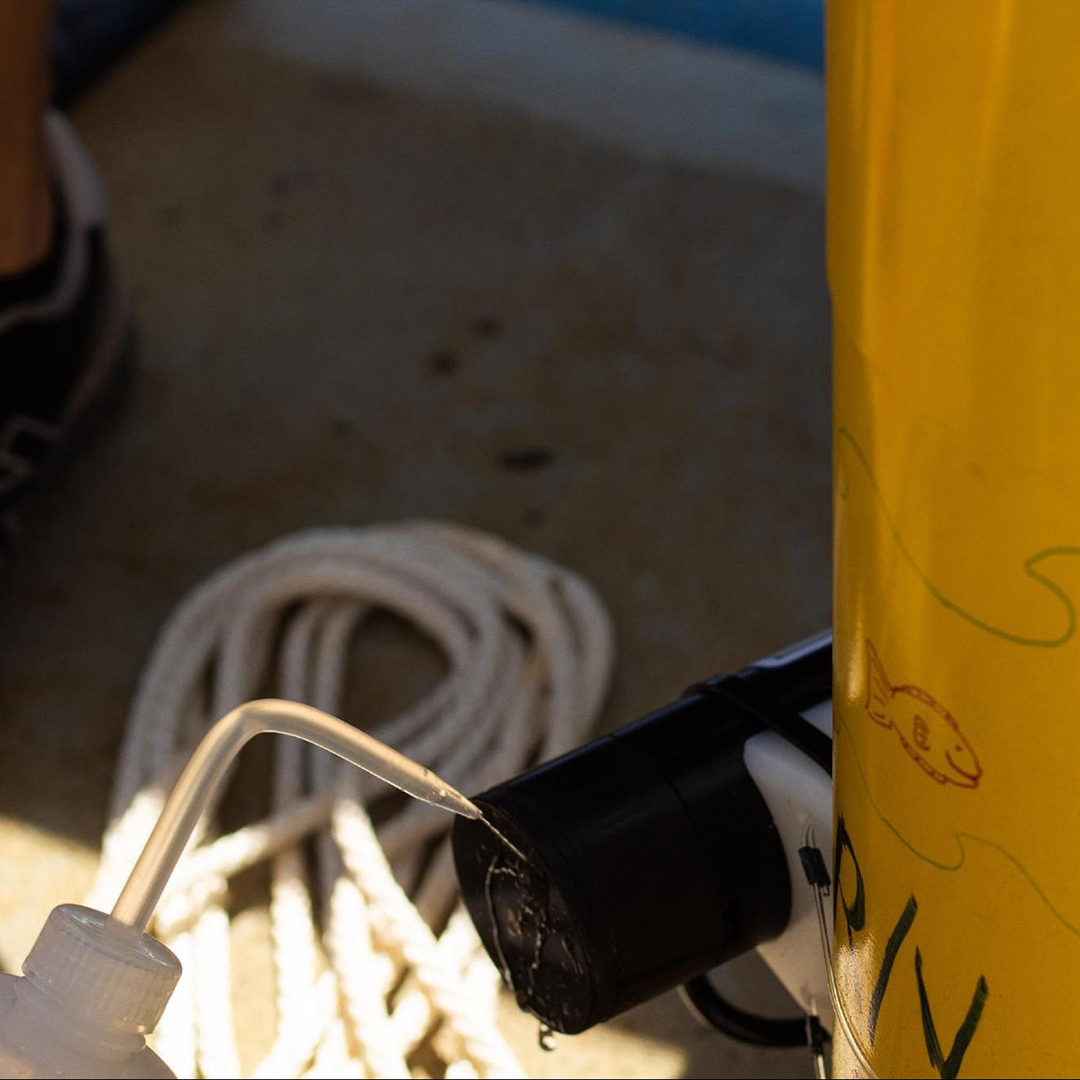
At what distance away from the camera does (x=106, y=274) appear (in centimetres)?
112

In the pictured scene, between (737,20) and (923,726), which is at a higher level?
(923,726)

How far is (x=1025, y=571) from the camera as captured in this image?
35cm

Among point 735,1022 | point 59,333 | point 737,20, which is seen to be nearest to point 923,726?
point 735,1022

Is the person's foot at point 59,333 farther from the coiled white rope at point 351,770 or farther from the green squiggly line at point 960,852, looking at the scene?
the green squiggly line at point 960,852

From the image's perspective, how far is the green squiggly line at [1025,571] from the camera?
13.5 inches

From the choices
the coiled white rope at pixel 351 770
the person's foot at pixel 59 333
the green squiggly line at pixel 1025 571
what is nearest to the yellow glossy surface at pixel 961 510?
the green squiggly line at pixel 1025 571

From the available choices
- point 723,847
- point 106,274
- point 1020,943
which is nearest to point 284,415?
point 106,274

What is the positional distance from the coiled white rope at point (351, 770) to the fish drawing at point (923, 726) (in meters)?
0.35

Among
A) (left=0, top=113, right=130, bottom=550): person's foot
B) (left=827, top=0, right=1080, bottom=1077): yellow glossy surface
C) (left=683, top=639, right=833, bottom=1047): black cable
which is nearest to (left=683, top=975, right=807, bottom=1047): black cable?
(left=683, top=639, right=833, bottom=1047): black cable

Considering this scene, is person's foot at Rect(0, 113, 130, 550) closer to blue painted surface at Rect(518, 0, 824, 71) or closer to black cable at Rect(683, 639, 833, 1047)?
black cable at Rect(683, 639, 833, 1047)

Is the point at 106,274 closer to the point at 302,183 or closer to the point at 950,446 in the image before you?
the point at 302,183

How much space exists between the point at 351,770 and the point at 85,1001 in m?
0.48

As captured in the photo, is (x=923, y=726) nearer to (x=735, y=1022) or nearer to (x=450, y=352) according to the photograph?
(x=735, y=1022)

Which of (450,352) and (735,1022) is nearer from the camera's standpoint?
(735,1022)
